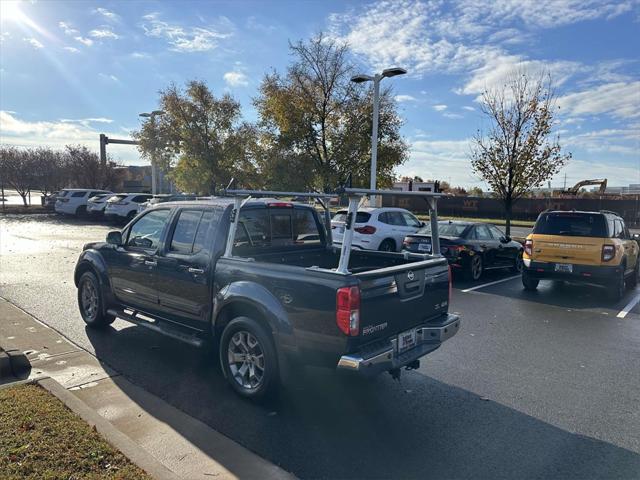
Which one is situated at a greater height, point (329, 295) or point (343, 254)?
point (343, 254)

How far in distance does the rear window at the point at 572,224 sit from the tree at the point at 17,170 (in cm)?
3498

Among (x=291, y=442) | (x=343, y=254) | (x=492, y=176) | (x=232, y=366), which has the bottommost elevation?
(x=291, y=442)

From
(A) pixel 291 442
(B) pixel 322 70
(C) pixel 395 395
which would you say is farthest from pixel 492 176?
(A) pixel 291 442

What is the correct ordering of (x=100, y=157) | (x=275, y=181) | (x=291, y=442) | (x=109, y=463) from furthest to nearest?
(x=100, y=157)
(x=275, y=181)
(x=291, y=442)
(x=109, y=463)

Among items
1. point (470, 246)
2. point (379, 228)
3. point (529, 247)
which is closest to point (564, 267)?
point (529, 247)

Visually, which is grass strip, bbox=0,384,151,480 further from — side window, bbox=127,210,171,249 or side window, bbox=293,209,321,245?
side window, bbox=293,209,321,245

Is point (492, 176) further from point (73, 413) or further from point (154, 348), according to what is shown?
point (73, 413)

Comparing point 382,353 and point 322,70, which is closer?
point 382,353

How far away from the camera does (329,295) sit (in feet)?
12.5

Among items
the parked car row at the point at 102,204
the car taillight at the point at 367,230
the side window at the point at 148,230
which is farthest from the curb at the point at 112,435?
the parked car row at the point at 102,204

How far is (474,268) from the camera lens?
11.2m

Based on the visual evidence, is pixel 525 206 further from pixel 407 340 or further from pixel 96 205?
pixel 407 340

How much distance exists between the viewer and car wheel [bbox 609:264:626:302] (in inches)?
362

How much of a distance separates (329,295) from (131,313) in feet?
10.4
